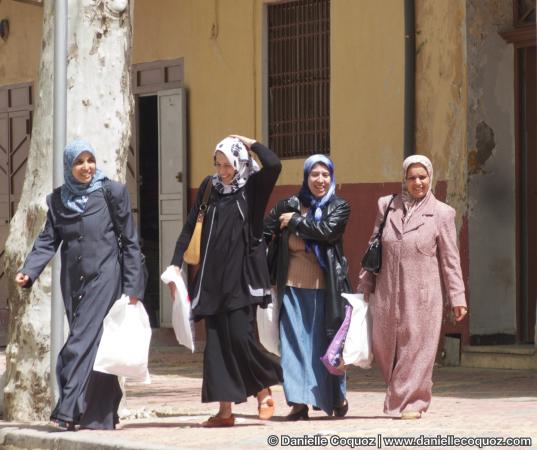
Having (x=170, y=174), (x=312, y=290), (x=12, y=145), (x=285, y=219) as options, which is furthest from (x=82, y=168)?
(x=12, y=145)

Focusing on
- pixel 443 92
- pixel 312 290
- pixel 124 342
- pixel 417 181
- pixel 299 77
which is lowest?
pixel 124 342

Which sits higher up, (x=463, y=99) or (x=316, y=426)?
(x=463, y=99)

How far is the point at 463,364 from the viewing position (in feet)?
48.4

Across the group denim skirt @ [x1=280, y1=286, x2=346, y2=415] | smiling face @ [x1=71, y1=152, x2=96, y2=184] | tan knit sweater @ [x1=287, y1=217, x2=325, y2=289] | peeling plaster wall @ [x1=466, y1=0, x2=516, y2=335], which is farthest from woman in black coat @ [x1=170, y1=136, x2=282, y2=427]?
peeling plaster wall @ [x1=466, y1=0, x2=516, y2=335]

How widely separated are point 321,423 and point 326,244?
1.12 metres

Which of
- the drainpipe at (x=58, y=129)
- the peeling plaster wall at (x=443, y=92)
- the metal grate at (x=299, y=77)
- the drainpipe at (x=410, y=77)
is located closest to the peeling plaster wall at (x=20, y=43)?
the metal grate at (x=299, y=77)

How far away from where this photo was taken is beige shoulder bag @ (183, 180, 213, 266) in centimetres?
1021

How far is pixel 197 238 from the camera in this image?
10242 mm

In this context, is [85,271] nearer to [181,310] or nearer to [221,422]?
[181,310]

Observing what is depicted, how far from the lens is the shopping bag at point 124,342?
9.81 metres

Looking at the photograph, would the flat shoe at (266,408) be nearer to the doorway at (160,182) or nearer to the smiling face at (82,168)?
the smiling face at (82,168)

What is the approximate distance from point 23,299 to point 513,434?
3.59 meters

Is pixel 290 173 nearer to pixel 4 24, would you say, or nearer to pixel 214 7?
pixel 214 7

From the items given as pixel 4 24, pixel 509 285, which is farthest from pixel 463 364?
pixel 4 24
